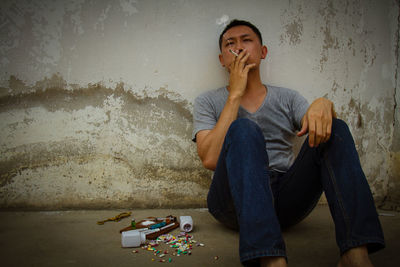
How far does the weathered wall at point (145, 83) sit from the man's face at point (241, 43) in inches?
11.5

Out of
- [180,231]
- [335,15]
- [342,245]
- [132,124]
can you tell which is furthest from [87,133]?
[335,15]

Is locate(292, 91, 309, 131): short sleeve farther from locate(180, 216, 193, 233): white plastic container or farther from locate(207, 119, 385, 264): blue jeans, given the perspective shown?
locate(180, 216, 193, 233): white plastic container

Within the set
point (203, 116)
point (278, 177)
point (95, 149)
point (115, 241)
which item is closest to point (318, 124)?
point (278, 177)

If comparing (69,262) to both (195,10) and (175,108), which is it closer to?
(175,108)

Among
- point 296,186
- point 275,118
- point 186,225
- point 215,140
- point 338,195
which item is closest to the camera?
point 338,195

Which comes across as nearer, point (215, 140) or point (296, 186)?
point (296, 186)

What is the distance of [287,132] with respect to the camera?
1.82 metres

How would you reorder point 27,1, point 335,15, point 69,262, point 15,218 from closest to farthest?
point 69,262 < point 15,218 < point 27,1 < point 335,15

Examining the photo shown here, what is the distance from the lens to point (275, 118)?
1.81 m

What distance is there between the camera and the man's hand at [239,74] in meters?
1.67

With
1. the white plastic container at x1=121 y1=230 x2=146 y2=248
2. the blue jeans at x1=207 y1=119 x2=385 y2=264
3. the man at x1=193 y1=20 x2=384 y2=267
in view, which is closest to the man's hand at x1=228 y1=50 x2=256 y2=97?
the man at x1=193 y1=20 x2=384 y2=267

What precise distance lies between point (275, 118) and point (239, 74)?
1.23ft

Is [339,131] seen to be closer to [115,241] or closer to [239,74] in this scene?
[239,74]

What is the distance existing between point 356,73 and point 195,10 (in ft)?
4.61
